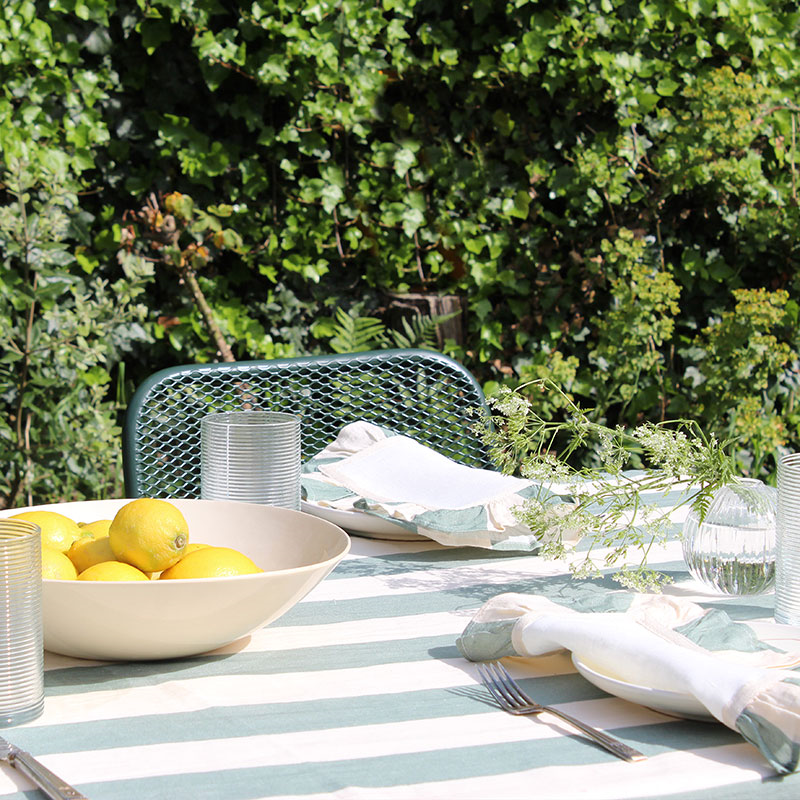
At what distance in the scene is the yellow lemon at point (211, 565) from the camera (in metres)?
0.94

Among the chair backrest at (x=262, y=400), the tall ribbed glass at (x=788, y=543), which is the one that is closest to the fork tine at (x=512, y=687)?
the tall ribbed glass at (x=788, y=543)

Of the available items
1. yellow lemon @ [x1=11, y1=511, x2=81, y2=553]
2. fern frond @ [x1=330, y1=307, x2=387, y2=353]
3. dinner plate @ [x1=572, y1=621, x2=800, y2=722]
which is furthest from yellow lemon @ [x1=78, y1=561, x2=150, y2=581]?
fern frond @ [x1=330, y1=307, x2=387, y2=353]

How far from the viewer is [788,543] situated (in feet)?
3.34

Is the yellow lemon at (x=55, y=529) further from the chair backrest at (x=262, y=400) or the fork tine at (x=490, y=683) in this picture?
the chair backrest at (x=262, y=400)

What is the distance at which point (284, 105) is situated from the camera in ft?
10.6

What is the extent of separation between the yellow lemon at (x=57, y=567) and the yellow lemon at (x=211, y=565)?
83mm

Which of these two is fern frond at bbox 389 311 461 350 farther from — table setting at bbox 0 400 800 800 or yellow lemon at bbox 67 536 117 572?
yellow lemon at bbox 67 536 117 572

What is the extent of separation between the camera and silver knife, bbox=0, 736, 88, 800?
2.28ft

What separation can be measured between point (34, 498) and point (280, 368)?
4.48 ft

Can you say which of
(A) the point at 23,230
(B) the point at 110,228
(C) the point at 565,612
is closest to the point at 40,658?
(C) the point at 565,612

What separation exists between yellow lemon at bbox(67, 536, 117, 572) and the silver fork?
0.36 metres

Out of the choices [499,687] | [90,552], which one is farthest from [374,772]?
[90,552]

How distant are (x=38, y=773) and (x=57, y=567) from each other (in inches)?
10.2

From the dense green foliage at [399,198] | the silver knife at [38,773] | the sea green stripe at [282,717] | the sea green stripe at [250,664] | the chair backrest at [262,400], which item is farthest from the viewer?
the dense green foliage at [399,198]
